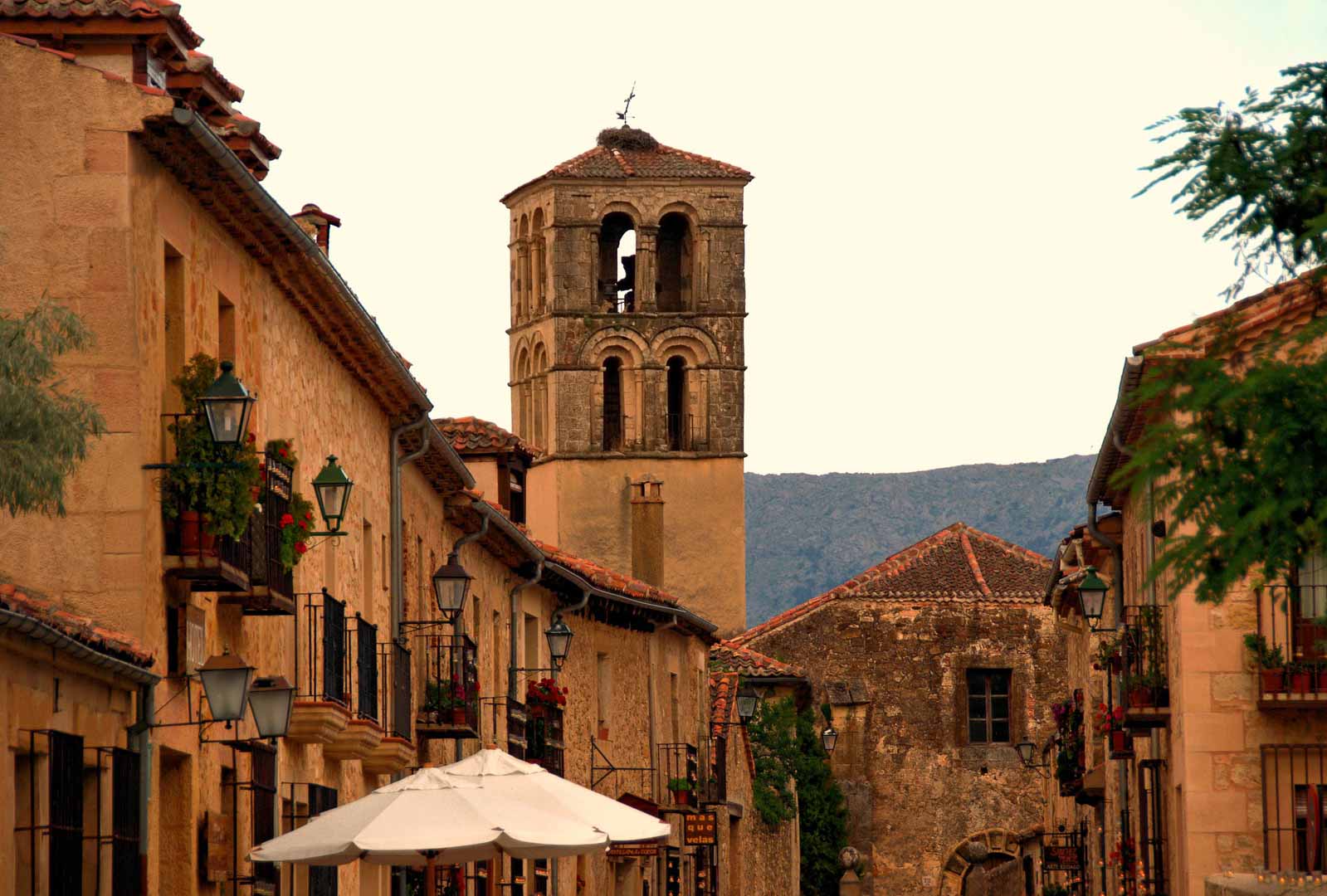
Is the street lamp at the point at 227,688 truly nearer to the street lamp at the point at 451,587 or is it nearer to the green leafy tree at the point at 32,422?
the green leafy tree at the point at 32,422

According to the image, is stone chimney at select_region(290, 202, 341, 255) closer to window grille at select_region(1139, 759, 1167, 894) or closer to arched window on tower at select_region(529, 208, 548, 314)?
window grille at select_region(1139, 759, 1167, 894)

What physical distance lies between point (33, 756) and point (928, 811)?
139 ft

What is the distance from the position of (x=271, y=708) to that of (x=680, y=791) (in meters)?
22.8

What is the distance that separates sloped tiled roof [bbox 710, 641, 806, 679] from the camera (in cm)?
4919

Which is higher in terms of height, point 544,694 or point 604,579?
point 604,579

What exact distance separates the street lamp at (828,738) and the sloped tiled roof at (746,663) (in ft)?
6.95

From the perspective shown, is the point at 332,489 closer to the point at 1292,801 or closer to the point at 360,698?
the point at 360,698

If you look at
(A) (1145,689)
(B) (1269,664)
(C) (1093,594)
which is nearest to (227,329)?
(B) (1269,664)

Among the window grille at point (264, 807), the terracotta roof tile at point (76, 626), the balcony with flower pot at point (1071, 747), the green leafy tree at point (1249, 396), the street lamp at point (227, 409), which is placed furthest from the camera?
the balcony with flower pot at point (1071, 747)

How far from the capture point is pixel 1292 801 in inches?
909

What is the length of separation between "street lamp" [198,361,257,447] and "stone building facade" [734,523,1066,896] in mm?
39755

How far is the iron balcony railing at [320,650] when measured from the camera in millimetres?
19344

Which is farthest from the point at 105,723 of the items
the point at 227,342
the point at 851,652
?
the point at 851,652

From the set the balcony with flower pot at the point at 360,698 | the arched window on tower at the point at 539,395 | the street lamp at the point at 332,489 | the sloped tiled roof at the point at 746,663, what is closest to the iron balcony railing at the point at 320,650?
the balcony with flower pot at the point at 360,698
